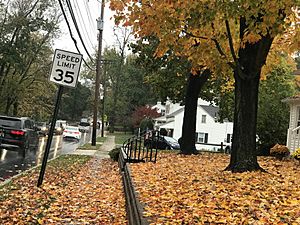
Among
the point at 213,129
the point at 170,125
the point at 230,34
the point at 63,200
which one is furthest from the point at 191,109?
the point at 170,125

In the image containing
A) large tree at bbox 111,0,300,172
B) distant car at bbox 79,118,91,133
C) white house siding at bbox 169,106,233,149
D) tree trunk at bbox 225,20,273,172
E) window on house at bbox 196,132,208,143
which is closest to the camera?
large tree at bbox 111,0,300,172

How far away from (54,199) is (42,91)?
4152 cm

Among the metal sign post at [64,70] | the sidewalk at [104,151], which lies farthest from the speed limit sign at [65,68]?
the sidewalk at [104,151]

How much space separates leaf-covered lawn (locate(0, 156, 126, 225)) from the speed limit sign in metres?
2.62

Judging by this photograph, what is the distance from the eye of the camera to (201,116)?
2346 inches

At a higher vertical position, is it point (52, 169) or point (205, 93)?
point (205, 93)

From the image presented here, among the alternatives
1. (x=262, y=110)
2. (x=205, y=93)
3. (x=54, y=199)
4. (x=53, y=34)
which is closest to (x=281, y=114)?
(x=262, y=110)

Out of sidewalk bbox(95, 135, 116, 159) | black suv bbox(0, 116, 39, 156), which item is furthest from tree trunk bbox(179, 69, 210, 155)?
black suv bbox(0, 116, 39, 156)

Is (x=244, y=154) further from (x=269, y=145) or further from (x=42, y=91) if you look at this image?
(x=42, y=91)

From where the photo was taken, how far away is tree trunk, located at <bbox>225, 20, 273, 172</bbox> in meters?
11.0

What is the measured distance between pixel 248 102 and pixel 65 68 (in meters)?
4.61

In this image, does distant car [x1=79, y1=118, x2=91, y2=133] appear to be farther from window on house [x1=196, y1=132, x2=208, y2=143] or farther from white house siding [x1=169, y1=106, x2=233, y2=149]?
white house siding [x1=169, y1=106, x2=233, y2=149]

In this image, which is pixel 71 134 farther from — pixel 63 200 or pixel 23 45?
pixel 63 200

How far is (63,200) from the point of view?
922 centimetres
